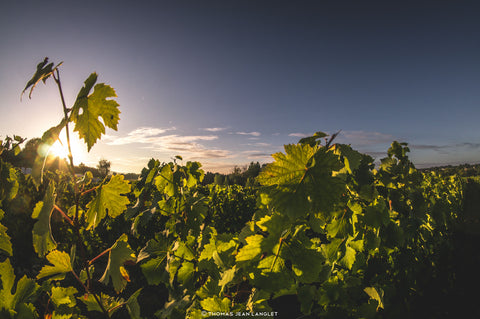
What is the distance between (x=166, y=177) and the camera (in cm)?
220

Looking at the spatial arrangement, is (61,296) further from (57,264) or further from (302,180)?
(302,180)

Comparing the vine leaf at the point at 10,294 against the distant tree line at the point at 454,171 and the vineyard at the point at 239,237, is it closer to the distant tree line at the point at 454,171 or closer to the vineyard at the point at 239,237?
the vineyard at the point at 239,237

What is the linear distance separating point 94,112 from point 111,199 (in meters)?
0.52

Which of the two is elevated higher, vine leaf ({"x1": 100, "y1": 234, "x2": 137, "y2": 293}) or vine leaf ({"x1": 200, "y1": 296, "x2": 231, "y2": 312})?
vine leaf ({"x1": 100, "y1": 234, "x2": 137, "y2": 293})

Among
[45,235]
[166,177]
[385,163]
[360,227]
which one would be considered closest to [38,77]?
[45,235]

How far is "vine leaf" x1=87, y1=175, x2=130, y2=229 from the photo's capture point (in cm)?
132

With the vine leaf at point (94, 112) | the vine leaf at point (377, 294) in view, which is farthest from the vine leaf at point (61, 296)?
the vine leaf at point (377, 294)

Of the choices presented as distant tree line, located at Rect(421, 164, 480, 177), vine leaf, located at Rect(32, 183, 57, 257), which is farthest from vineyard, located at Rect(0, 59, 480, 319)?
distant tree line, located at Rect(421, 164, 480, 177)

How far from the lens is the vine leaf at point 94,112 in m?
1.05

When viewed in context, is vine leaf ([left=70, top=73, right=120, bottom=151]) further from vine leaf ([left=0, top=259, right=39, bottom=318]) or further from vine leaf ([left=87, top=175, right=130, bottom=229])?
vine leaf ([left=0, top=259, right=39, bottom=318])

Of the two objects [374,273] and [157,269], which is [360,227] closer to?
[374,273]

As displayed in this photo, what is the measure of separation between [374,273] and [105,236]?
693 centimetres

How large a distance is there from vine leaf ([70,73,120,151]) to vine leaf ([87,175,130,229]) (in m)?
0.28

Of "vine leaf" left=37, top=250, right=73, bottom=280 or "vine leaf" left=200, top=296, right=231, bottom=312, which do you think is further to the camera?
"vine leaf" left=37, top=250, right=73, bottom=280
